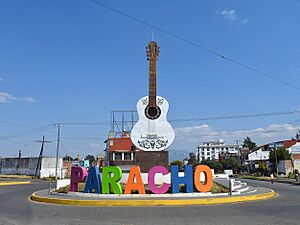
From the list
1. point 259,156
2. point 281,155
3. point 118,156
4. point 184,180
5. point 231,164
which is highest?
point 259,156

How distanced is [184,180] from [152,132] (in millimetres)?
6072

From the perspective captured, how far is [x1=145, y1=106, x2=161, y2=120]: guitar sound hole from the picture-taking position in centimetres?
2612

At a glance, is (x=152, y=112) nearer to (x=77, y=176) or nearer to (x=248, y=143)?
(x=77, y=176)

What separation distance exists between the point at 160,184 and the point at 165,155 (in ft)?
13.5

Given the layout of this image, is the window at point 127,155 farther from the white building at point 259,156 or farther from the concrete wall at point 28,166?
the white building at point 259,156

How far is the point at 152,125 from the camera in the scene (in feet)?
84.7

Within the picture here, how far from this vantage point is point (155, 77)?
2672cm

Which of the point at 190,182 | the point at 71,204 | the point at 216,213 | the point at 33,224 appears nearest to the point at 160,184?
the point at 190,182

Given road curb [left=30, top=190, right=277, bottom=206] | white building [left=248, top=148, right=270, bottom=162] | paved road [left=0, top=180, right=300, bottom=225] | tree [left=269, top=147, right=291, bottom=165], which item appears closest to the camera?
paved road [left=0, top=180, right=300, bottom=225]

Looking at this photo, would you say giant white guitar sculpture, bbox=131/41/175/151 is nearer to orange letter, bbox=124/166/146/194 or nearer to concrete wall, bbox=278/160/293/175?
orange letter, bbox=124/166/146/194

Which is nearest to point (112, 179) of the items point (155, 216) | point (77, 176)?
point (77, 176)

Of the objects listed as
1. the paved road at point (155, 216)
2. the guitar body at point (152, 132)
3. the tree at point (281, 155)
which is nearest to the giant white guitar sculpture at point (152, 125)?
the guitar body at point (152, 132)

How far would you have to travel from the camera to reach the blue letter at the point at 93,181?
2065cm

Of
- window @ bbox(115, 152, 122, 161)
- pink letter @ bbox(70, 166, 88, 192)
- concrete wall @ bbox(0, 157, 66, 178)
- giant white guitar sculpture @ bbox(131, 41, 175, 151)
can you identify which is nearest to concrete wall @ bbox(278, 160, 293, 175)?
window @ bbox(115, 152, 122, 161)
